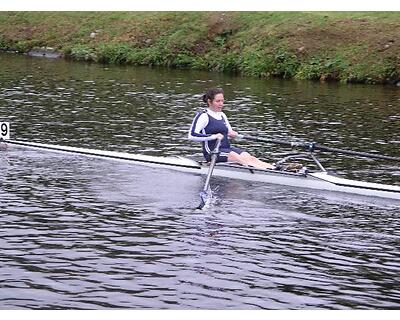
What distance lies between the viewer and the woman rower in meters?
20.3

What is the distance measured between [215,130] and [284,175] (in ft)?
6.46

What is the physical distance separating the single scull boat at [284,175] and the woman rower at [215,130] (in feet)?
0.69

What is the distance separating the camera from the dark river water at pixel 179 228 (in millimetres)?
12695

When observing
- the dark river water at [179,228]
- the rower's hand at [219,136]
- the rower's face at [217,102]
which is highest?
the rower's face at [217,102]

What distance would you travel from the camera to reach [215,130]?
20.6 metres

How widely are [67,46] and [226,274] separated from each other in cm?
5128

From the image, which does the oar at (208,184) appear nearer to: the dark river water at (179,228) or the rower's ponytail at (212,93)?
the dark river water at (179,228)

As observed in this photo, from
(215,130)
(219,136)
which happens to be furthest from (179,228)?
(215,130)

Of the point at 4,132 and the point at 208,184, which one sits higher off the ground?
the point at 208,184

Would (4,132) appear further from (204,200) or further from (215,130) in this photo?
(204,200)

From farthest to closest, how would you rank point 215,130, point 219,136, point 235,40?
point 235,40, point 215,130, point 219,136

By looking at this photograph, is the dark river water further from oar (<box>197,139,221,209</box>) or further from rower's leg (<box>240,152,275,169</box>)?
rower's leg (<box>240,152,275,169</box>)

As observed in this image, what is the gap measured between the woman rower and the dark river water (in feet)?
2.05

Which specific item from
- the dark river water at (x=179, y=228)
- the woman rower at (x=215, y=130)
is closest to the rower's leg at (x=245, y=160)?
the woman rower at (x=215, y=130)
